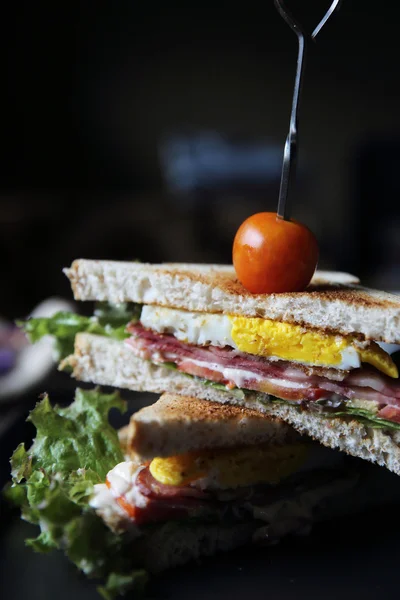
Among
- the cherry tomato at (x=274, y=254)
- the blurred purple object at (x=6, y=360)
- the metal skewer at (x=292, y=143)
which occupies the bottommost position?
the blurred purple object at (x=6, y=360)

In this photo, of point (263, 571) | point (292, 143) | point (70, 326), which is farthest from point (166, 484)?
point (70, 326)

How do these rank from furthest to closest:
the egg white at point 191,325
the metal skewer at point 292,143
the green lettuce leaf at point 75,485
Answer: the egg white at point 191,325
the metal skewer at point 292,143
the green lettuce leaf at point 75,485

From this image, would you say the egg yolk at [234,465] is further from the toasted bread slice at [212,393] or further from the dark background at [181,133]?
the dark background at [181,133]

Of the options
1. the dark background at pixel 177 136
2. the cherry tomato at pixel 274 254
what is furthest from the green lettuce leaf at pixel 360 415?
the dark background at pixel 177 136

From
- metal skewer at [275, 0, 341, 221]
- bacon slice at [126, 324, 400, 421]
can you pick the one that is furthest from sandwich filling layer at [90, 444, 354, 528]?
metal skewer at [275, 0, 341, 221]

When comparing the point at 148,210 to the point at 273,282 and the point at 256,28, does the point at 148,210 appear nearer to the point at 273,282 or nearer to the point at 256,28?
the point at 256,28
